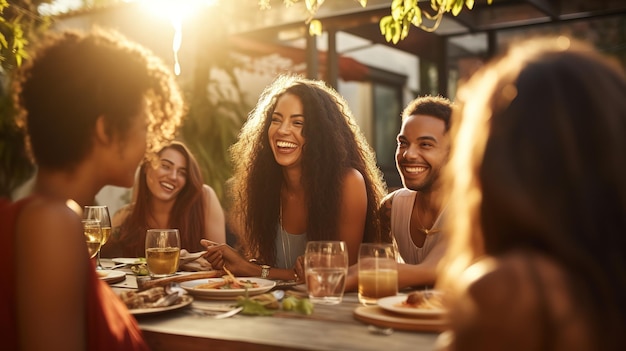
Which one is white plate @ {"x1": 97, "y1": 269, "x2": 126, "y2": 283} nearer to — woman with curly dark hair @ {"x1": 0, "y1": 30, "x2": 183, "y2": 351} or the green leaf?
woman with curly dark hair @ {"x1": 0, "y1": 30, "x2": 183, "y2": 351}

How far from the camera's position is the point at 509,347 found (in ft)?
3.13

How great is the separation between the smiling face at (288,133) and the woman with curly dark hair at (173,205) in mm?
1194

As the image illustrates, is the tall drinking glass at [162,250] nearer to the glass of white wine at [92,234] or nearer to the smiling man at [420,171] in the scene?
the glass of white wine at [92,234]

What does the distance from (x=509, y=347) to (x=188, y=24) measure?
7976 mm

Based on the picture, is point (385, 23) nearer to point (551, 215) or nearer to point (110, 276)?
point (110, 276)

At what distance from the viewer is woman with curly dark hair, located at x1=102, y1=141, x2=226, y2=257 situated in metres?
4.55

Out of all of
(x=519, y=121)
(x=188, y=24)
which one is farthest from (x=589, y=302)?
(x=188, y=24)

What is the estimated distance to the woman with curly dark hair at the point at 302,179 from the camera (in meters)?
3.42

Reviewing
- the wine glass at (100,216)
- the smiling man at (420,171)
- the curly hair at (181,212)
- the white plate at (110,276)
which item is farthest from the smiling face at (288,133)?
the curly hair at (181,212)

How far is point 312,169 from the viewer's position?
11.6 ft

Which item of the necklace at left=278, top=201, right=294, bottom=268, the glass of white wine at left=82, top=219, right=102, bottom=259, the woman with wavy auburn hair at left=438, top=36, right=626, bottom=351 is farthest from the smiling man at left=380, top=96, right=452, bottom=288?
the woman with wavy auburn hair at left=438, top=36, right=626, bottom=351

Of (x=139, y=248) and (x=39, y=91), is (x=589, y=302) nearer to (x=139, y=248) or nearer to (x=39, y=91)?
(x=39, y=91)

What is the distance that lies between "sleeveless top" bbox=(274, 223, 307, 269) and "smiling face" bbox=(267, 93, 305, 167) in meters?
0.39

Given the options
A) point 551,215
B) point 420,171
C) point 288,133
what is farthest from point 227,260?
point 551,215
